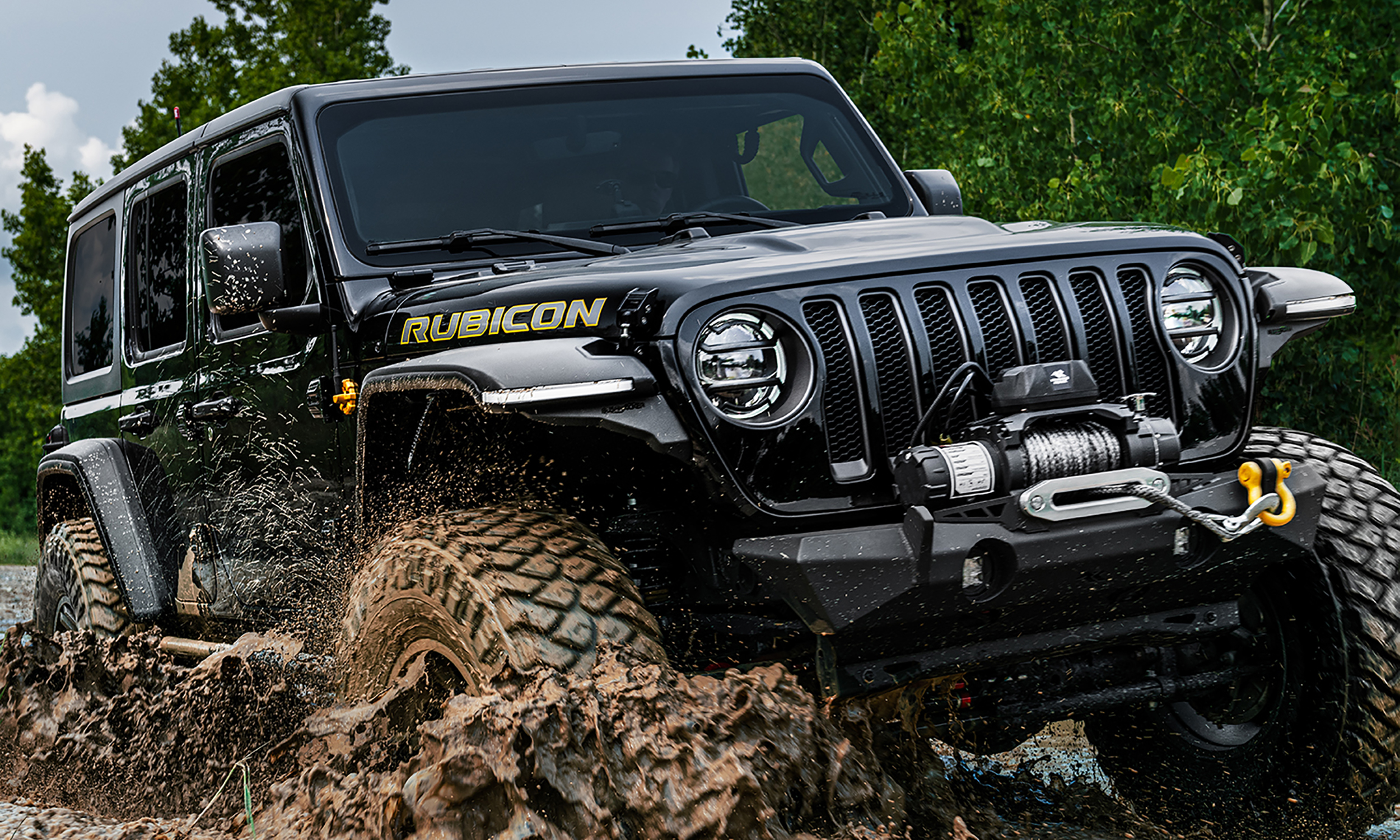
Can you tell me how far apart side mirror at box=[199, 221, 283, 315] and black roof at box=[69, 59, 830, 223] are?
592mm

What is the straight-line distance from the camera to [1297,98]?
9875 millimetres

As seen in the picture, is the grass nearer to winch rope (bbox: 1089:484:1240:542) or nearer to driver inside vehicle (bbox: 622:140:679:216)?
driver inside vehicle (bbox: 622:140:679:216)

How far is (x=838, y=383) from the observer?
2.99m

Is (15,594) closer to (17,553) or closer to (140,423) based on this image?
(17,553)

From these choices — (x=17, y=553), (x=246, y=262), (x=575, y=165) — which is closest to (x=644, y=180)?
(x=575, y=165)

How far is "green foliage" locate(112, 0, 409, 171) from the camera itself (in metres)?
27.0

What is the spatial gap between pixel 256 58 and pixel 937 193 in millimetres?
26774

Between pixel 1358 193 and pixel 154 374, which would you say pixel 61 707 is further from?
pixel 1358 193

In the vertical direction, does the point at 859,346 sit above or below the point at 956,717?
above

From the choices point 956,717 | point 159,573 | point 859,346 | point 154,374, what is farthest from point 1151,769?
point 154,374

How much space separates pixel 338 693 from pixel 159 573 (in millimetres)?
1857

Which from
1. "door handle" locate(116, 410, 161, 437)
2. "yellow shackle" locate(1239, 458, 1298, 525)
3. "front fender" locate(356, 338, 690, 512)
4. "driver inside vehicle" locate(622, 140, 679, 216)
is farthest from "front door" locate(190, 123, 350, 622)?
"yellow shackle" locate(1239, 458, 1298, 525)

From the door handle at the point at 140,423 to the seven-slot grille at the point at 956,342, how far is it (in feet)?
10.8

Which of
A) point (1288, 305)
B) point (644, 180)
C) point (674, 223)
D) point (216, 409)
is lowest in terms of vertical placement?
point (216, 409)
